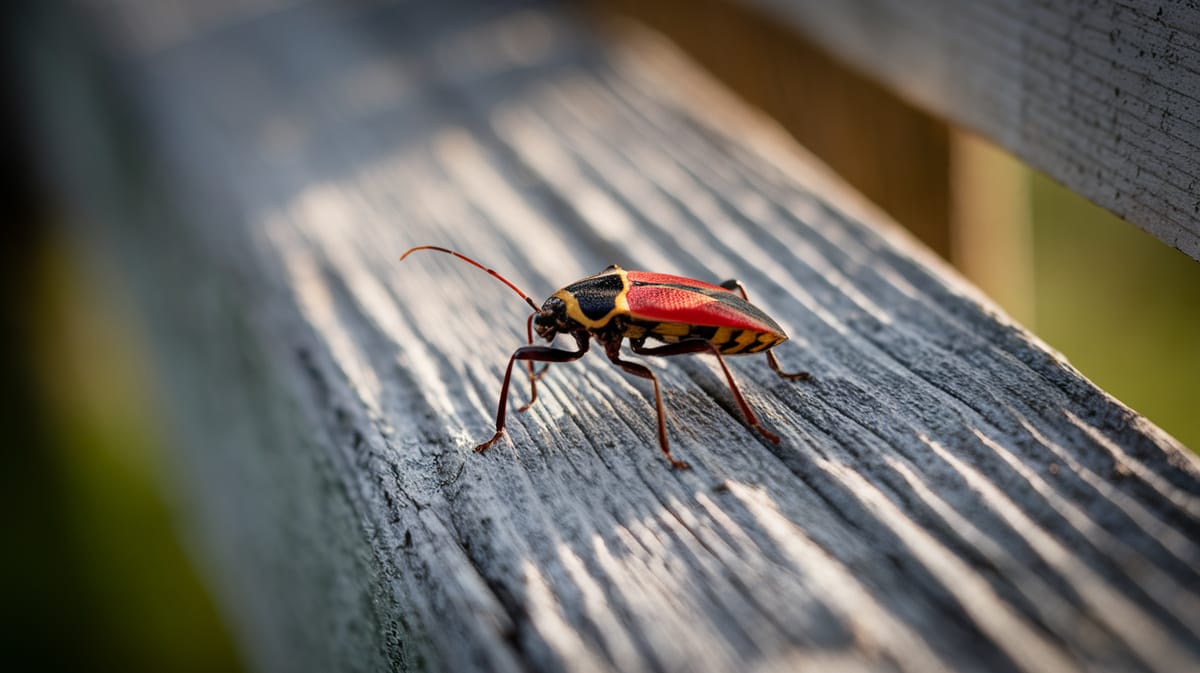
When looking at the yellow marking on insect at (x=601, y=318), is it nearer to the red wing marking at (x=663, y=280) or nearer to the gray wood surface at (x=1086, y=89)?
the red wing marking at (x=663, y=280)

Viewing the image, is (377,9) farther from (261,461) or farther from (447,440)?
(447,440)

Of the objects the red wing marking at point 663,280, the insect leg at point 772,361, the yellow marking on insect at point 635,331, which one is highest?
the red wing marking at point 663,280

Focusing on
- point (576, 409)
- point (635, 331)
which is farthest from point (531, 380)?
point (635, 331)

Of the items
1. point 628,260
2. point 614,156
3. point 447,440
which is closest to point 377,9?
point 614,156

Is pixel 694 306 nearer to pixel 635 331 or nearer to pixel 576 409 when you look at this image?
pixel 635 331

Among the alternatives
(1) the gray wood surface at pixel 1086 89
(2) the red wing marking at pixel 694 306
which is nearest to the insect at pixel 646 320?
(2) the red wing marking at pixel 694 306

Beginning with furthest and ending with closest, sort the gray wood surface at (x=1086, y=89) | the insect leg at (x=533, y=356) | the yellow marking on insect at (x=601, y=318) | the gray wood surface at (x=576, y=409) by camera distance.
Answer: the yellow marking on insect at (x=601, y=318), the insect leg at (x=533, y=356), the gray wood surface at (x=1086, y=89), the gray wood surface at (x=576, y=409)

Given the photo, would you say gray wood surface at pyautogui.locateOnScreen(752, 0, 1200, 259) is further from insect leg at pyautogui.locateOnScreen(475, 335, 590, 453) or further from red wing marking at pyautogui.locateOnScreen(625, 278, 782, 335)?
insect leg at pyautogui.locateOnScreen(475, 335, 590, 453)

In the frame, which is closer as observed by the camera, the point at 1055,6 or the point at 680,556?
the point at 680,556
